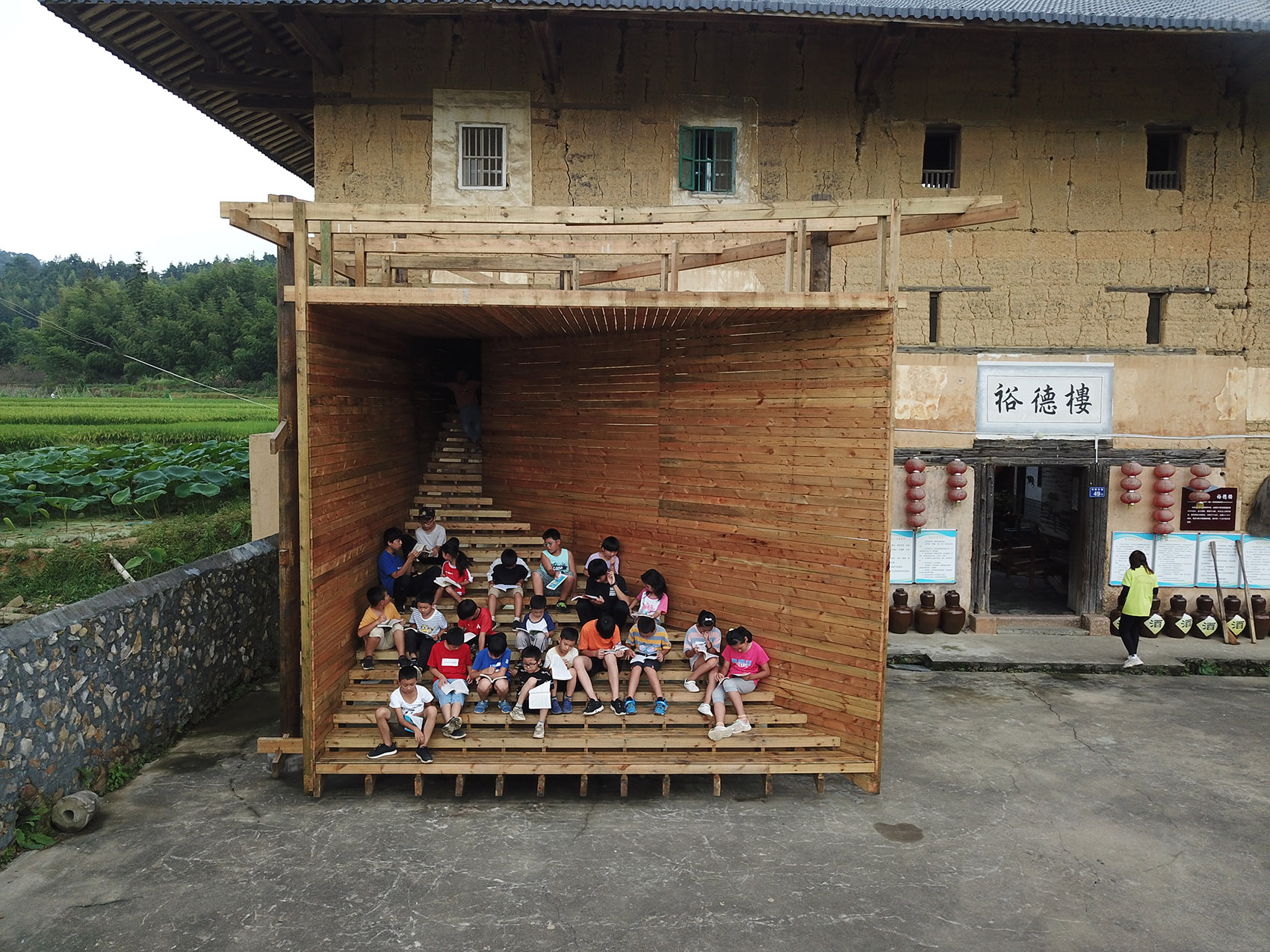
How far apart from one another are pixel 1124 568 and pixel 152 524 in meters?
15.7

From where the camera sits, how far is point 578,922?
5.56m

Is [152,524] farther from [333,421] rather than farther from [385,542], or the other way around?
[333,421]

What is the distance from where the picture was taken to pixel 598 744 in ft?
24.8

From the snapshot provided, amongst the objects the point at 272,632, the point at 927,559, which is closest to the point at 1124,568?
the point at 927,559

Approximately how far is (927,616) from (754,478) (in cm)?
599

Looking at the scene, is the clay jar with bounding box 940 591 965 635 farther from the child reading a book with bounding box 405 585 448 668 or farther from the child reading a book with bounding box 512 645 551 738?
the child reading a book with bounding box 405 585 448 668

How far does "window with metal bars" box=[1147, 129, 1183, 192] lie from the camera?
13305 millimetres

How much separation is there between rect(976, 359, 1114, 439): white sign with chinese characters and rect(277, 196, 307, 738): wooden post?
10.2 meters

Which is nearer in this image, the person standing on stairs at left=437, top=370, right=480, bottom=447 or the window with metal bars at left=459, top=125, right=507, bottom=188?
the window with metal bars at left=459, top=125, right=507, bottom=188

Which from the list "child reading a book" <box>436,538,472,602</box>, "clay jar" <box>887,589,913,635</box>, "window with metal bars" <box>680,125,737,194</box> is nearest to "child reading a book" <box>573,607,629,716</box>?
"child reading a book" <box>436,538,472,602</box>

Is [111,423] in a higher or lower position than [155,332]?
lower

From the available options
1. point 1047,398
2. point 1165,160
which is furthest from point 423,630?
point 1165,160

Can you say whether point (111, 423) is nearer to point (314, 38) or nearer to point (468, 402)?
point (468, 402)

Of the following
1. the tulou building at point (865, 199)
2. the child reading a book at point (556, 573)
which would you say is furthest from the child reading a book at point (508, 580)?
the tulou building at point (865, 199)
